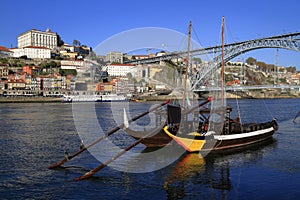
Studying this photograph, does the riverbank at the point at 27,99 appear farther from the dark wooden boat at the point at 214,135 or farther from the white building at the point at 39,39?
the dark wooden boat at the point at 214,135

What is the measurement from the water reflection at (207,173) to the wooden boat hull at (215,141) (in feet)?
1.02

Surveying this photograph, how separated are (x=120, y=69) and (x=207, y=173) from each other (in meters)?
79.7

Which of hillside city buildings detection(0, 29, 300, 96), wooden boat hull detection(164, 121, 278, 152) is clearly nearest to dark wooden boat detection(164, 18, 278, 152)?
wooden boat hull detection(164, 121, 278, 152)

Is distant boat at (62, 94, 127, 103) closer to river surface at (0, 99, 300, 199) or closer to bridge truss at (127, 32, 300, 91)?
bridge truss at (127, 32, 300, 91)

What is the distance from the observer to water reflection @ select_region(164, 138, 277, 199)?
788 cm

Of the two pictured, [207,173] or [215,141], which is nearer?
[207,173]

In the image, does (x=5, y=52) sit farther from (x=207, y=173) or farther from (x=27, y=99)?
(x=207, y=173)

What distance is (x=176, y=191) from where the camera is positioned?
789cm

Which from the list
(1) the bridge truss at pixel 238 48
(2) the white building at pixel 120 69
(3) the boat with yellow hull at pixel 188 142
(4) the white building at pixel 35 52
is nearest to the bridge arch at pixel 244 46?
(1) the bridge truss at pixel 238 48

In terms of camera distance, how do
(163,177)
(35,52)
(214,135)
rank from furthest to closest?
1. (35,52)
2. (214,135)
3. (163,177)

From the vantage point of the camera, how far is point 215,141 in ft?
40.7

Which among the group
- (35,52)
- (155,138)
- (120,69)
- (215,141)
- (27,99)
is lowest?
(215,141)

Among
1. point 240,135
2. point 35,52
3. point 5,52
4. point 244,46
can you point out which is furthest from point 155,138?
point 5,52

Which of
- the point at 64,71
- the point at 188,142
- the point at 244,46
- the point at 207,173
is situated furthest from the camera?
the point at 64,71
